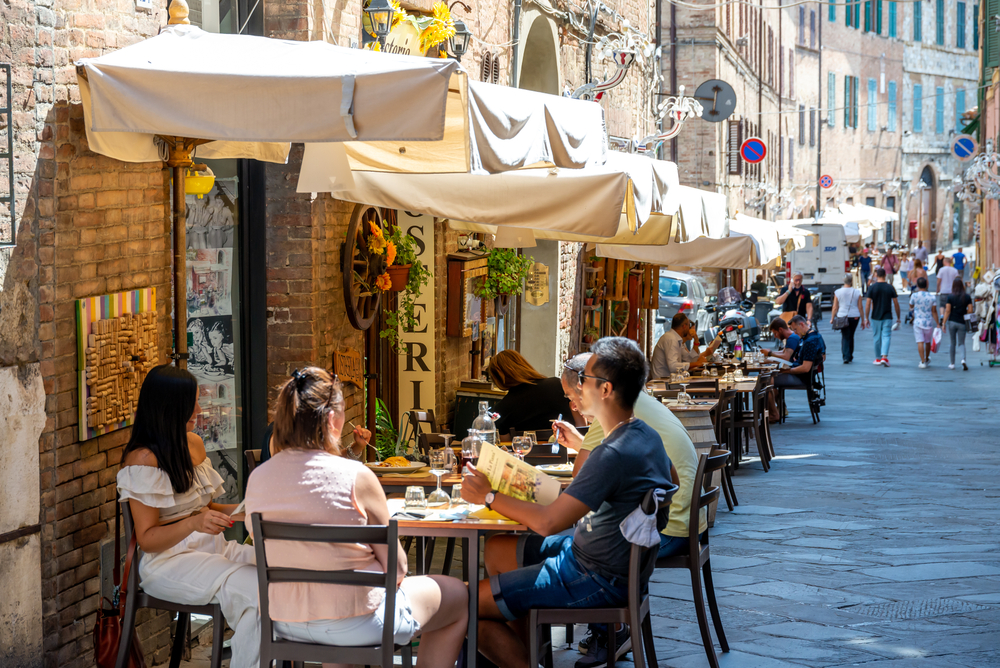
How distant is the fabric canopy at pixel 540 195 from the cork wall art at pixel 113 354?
5.30ft

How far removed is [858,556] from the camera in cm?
721

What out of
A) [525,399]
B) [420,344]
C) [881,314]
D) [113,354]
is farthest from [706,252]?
[881,314]

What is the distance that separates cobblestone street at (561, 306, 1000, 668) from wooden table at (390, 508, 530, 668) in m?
1.09

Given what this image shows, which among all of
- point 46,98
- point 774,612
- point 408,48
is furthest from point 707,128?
point 46,98

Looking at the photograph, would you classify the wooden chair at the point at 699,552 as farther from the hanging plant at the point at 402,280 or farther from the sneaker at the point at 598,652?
the hanging plant at the point at 402,280

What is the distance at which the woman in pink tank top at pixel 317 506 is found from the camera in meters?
3.79

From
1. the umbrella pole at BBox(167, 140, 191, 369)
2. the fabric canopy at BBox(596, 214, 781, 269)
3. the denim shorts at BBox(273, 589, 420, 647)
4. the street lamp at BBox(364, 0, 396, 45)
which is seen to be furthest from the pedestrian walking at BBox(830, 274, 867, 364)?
the denim shorts at BBox(273, 589, 420, 647)

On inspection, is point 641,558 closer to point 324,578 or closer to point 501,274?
point 324,578

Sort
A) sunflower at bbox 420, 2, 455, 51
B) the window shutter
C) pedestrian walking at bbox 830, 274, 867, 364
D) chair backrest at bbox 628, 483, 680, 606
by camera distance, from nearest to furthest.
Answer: chair backrest at bbox 628, 483, 680, 606 < sunflower at bbox 420, 2, 455, 51 < pedestrian walking at bbox 830, 274, 867, 364 < the window shutter

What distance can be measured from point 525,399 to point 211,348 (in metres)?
2.05

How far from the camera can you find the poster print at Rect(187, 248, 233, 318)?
20.0 feet

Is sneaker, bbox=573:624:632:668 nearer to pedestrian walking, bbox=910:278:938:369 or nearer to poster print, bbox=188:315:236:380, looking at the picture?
poster print, bbox=188:315:236:380

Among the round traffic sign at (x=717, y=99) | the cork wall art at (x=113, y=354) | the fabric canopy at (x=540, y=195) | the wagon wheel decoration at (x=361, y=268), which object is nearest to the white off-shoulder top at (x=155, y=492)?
the cork wall art at (x=113, y=354)

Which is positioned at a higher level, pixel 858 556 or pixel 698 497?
pixel 698 497
